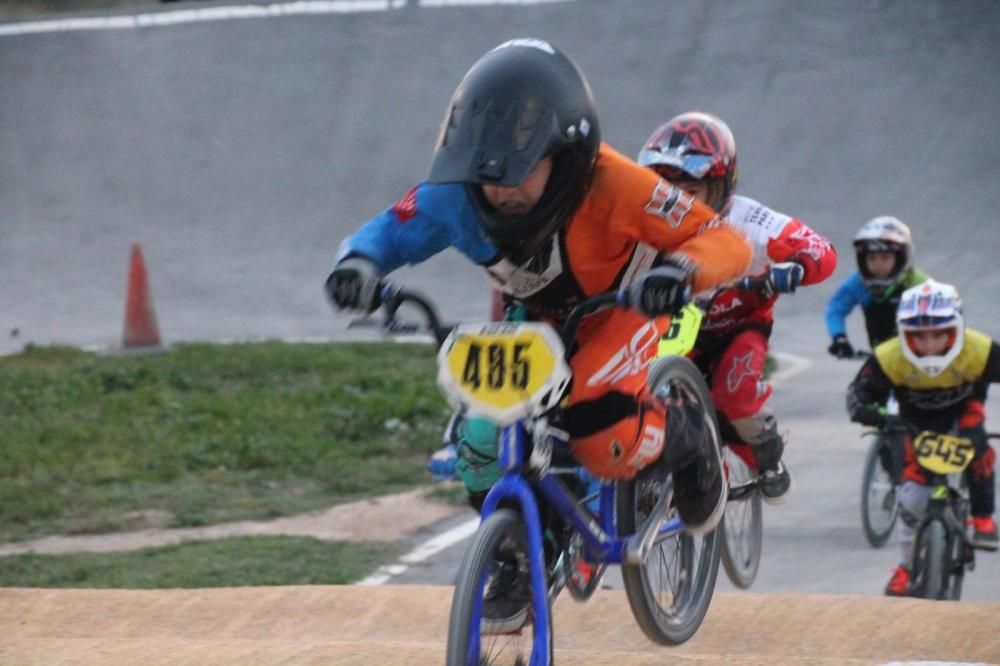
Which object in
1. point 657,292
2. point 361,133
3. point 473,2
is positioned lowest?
point 657,292

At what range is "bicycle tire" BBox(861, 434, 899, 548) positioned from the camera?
9516 mm

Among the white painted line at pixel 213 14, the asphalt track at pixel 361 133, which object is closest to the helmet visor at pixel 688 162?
the asphalt track at pixel 361 133

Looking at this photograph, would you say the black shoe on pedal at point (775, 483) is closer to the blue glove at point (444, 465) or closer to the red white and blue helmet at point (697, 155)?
the red white and blue helmet at point (697, 155)

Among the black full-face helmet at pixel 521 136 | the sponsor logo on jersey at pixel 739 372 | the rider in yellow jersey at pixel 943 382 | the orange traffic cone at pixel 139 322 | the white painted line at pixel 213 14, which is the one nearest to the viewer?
the black full-face helmet at pixel 521 136

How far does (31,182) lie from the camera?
22.0 m

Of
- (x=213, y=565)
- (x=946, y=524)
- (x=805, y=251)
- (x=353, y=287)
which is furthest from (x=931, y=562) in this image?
(x=353, y=287)

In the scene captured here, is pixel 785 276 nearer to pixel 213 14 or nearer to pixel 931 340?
pixel 931 340

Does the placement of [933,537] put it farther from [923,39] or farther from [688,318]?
[923,39]

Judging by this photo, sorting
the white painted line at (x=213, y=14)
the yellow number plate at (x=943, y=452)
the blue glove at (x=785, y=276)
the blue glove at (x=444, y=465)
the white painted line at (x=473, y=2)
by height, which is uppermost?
the white painted line at (x=473, y=2)

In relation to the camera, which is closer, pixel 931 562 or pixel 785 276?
pixel 785 276

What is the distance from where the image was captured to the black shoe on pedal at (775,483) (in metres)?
7.32

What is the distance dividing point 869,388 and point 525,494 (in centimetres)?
471

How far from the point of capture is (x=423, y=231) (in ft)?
15.5

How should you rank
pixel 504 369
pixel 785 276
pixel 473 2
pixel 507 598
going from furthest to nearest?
pixel 473 2, pixel 785 276, pixel 507 598, pixel 504 369
